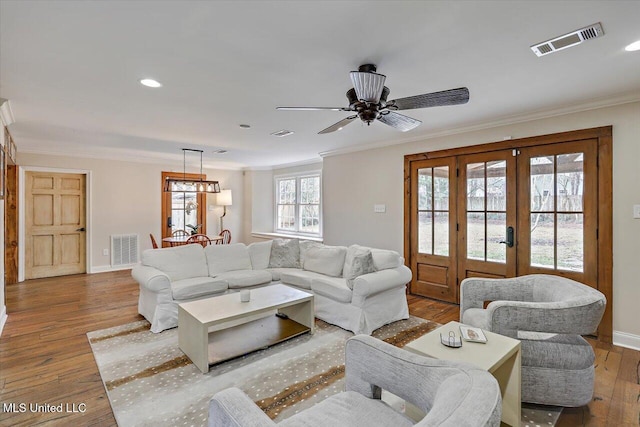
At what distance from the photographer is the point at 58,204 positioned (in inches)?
237

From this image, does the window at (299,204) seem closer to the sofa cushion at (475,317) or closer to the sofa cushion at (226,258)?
the sofa cushion at (226,258)

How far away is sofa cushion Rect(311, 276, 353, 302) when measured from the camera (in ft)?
11.4

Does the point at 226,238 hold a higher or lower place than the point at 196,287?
higher

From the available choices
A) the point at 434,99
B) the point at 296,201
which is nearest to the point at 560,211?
the point at 434,99

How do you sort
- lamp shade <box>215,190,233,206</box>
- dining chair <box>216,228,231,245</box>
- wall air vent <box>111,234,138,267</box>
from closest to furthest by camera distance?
wall air vent <box>111,234,138,267</box>, lamp shade <box>215,190,233,206</box>, dining chair <box>216,228,231,245</box>

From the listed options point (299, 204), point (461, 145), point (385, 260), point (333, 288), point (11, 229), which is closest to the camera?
point (333, 288)

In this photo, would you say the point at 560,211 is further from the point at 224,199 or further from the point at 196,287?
the point at 224,199

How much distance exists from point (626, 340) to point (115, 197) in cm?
810

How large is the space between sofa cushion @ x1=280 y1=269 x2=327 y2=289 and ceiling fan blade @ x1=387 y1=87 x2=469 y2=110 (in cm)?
236

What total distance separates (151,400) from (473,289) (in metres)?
2.64

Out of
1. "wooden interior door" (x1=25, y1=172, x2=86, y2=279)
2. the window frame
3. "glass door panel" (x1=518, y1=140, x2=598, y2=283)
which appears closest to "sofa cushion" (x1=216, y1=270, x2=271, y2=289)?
the window frame

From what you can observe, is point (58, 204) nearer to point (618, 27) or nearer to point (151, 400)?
point (151, 400)

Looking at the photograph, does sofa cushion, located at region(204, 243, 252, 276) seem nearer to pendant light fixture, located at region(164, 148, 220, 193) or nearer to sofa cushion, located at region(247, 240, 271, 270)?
sofa cushion, located at region(247, 240, 271, 270)

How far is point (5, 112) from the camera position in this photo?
133 inches
